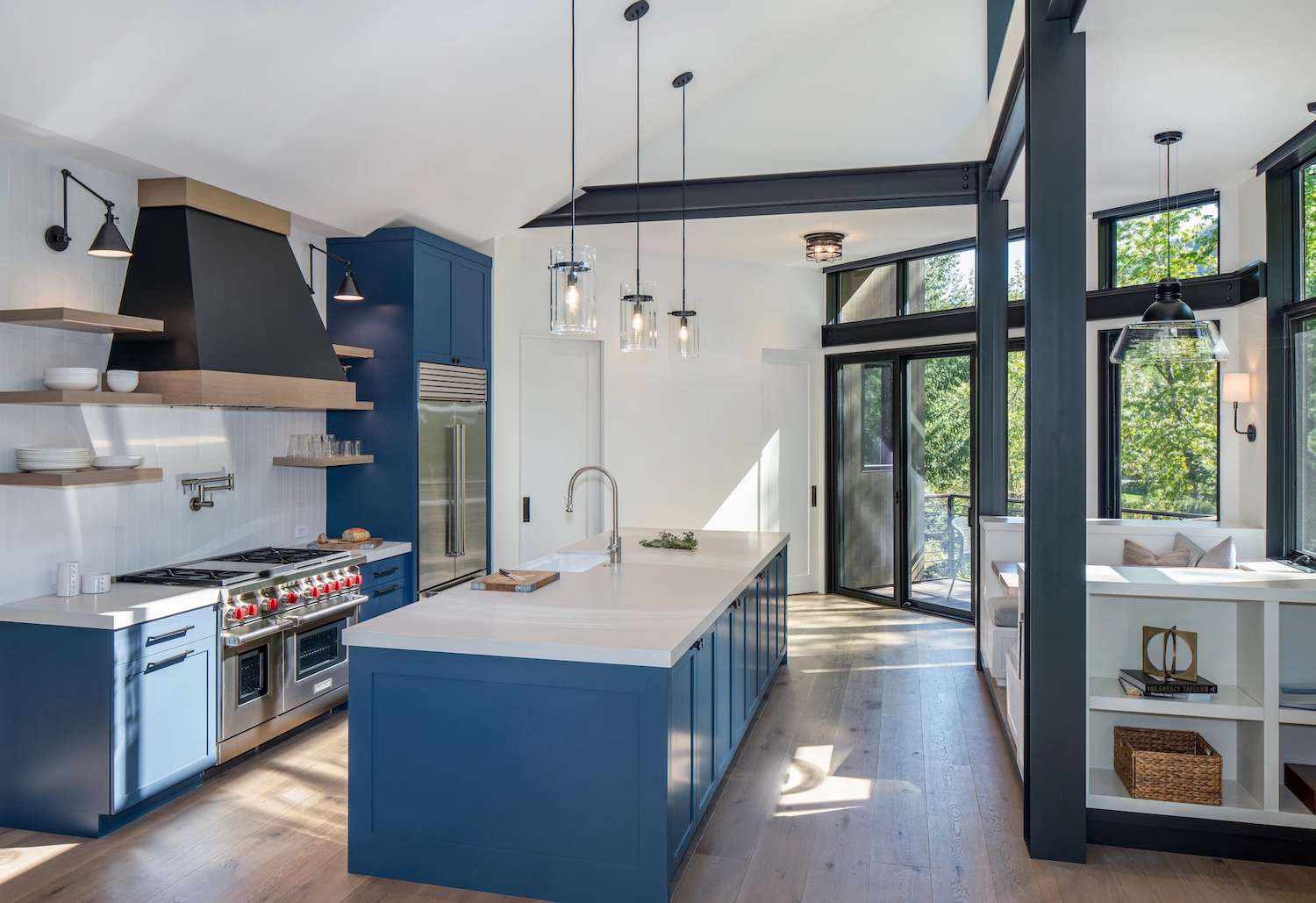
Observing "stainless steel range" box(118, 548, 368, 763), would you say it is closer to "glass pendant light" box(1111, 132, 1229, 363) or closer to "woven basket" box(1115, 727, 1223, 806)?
"woven basket" box(1115, 727, 1223, 806)

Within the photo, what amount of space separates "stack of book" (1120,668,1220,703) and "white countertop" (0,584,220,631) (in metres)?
3.71

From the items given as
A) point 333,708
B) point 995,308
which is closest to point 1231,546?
point 995,308

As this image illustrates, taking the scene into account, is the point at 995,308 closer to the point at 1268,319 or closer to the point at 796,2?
the point at 1268,319

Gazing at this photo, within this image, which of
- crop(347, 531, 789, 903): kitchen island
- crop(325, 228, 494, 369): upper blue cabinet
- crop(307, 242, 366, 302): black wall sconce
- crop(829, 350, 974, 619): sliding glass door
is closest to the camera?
crop(347, 531, 789, 903): kitchen island

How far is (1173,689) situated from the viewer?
125 inches

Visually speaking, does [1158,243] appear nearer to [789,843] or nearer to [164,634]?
[789,843]

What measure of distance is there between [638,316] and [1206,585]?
2538 mm

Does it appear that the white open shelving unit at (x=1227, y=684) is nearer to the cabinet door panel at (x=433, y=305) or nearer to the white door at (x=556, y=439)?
the cabinet door panel at (x=433, y=305)

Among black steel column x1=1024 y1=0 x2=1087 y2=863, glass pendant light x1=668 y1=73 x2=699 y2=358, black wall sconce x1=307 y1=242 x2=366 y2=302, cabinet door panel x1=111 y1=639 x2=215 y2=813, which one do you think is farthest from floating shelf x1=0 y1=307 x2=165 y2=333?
black steel column x1=1024 y1=0 x2=1087 y2=863

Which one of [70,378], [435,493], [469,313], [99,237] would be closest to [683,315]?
[469,313]

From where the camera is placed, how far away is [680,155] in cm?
579

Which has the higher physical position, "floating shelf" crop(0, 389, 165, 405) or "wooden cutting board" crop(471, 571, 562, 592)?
"floating shelf" crop(0, 389, 165, 405)

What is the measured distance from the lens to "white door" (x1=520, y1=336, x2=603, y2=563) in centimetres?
669

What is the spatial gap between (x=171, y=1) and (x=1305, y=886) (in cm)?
495
